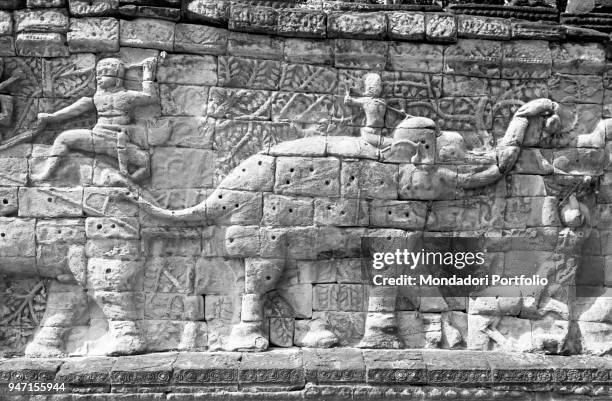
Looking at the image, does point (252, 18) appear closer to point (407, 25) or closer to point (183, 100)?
point (183, 100)

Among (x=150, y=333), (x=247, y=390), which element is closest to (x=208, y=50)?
(x=150, y=333)

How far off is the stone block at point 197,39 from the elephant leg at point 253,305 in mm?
2070

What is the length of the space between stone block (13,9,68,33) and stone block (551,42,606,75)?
15.8 feet

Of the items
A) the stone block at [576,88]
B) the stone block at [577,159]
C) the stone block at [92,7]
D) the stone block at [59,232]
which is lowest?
the stone block at [59,232]

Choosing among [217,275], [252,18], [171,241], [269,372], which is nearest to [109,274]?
[171,241]

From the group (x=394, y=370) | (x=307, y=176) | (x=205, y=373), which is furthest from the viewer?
(x=307, y=176)

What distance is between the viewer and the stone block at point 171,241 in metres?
6.56

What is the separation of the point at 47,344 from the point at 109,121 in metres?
2.14

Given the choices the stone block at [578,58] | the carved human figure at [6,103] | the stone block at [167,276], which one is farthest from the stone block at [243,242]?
the stone block at [578,58]

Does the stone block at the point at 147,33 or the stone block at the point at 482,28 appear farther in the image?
the stone block at the point at 482,28

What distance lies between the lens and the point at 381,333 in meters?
6.61

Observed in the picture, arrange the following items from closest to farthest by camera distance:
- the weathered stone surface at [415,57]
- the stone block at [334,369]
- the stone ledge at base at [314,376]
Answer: the stone ledge at base at [314,376] < the stone block at [334,369] < the weathered stone surface at [415,57]

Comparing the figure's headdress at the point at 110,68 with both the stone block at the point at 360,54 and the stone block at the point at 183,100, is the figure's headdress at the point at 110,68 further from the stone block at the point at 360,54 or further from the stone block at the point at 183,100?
the stone block at the point at 360,54

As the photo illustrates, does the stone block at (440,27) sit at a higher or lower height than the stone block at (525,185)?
higher
